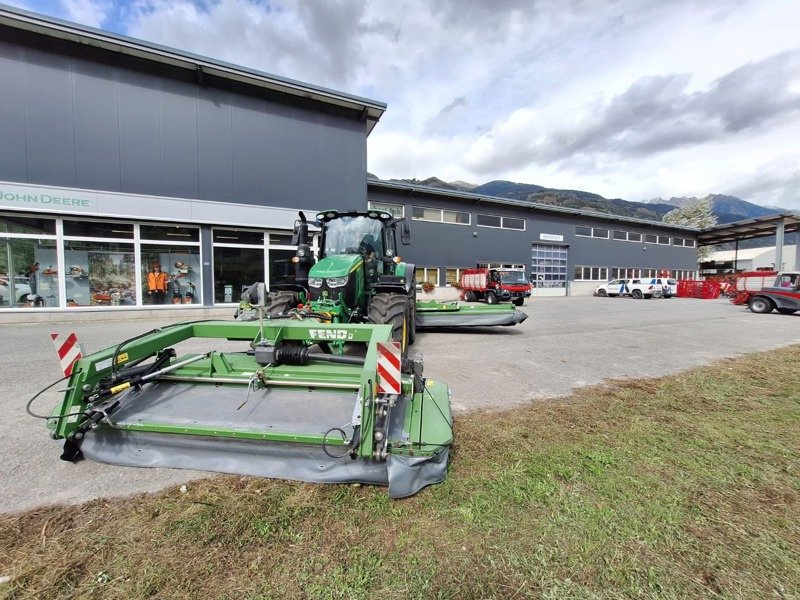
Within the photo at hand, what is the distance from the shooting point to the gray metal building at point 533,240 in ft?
76.0

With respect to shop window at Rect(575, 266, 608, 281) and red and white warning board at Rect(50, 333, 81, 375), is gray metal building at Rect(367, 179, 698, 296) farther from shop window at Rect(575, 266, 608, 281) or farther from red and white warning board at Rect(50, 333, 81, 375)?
red and white warning board at Rect(50, 333, 81, 375)

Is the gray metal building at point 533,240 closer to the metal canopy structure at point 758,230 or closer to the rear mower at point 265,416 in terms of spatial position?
the metal canopy structure at point 758,230

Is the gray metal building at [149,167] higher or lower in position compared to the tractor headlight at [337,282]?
higher

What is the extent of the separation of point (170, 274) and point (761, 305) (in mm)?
25220

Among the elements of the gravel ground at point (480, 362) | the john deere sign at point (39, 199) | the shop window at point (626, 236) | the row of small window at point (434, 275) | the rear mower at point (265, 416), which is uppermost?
the shop window at point (626, 236)

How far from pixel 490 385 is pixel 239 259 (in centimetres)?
1206

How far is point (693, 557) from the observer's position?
1961 mm

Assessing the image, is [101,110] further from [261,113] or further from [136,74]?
[261,113]

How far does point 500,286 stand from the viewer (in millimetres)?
19734

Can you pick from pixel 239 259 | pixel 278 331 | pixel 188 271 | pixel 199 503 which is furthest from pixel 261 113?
pixel 199 503

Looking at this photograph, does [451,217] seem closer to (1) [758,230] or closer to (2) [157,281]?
(2) [157,281]

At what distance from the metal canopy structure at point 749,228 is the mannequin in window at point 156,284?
40.9 metres

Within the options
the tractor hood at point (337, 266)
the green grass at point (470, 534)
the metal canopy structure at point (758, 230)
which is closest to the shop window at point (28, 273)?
the tractor hood at point (337, 266)

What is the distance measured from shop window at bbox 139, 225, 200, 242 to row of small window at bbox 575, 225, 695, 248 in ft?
93.2
